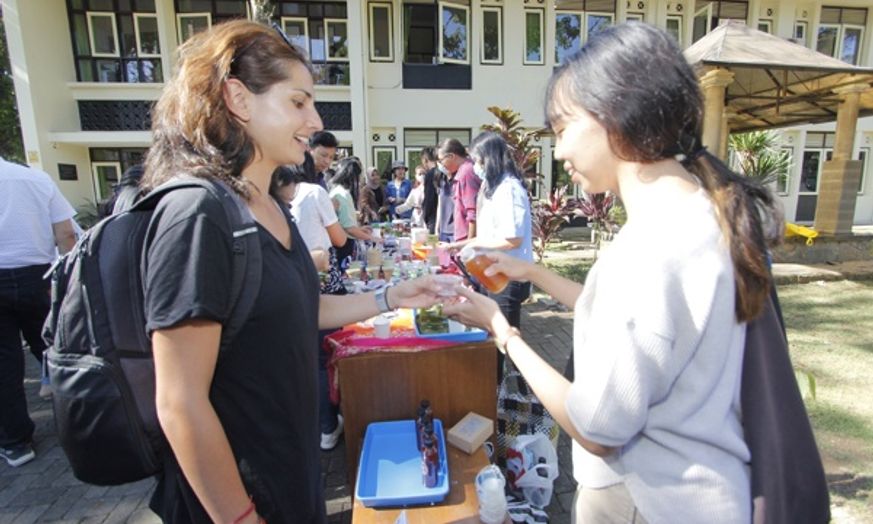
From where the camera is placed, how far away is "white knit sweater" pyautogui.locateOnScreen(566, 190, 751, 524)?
0.84 meters

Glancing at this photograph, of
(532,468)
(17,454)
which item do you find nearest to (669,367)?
(532,468)

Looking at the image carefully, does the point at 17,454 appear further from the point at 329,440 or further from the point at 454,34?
the point at 454,34

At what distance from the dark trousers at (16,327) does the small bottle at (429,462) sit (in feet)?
9.13

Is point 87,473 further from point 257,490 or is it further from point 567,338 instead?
point 567,338

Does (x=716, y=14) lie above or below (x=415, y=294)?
above

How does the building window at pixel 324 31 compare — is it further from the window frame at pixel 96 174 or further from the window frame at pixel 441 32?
the window frame at pixel 96 174

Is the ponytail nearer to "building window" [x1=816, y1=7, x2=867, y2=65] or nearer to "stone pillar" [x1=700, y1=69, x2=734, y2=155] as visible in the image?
"stone pillar" [x1=700, y1=69, x2=734, y2=155]

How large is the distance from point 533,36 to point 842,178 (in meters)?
8.62

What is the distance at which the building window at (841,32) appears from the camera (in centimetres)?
1421

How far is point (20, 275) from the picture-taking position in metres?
2.85

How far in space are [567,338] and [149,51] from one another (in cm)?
1371

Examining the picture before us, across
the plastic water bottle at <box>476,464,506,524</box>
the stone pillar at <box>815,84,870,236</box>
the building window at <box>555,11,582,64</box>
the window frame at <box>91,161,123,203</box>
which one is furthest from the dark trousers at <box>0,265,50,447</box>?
the building window at <box>555,11,582,64</box>

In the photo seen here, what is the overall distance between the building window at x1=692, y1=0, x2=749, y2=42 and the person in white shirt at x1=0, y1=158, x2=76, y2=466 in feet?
53.7

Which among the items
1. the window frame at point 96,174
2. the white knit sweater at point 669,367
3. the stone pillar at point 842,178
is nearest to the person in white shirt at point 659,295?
the white knit sweater at point 669,367
